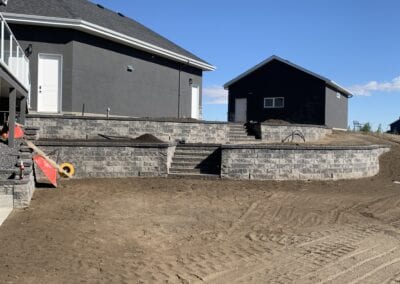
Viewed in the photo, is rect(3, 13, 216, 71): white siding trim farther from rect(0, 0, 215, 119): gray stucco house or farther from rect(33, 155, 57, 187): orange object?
rect(33, 155, 57, 187): orange object

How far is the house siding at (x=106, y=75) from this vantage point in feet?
60.2

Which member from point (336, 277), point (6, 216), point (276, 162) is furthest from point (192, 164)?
point (336, 277)

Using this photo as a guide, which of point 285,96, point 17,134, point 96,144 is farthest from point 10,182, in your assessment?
point 285,96

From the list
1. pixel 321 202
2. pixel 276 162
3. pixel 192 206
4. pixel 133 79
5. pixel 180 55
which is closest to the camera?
pixel 192 206

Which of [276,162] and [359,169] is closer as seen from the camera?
[276,162]

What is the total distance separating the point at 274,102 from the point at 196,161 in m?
19.9

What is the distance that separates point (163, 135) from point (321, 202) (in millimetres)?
7505

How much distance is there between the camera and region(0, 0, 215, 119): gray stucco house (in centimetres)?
1820

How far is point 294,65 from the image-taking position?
3331 centimetres

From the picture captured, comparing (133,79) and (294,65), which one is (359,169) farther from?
(294,65)

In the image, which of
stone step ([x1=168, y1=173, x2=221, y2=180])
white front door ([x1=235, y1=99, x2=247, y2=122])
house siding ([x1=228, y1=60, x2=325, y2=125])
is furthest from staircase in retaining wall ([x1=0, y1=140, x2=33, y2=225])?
white front door ([x1=235, y1=99, x2=247, y2=122])

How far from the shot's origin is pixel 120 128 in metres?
16.8

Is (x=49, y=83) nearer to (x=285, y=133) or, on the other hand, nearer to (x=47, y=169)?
(x=47, y=169)

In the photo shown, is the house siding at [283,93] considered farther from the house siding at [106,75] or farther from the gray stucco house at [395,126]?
the gray stucco house at [395,126]
